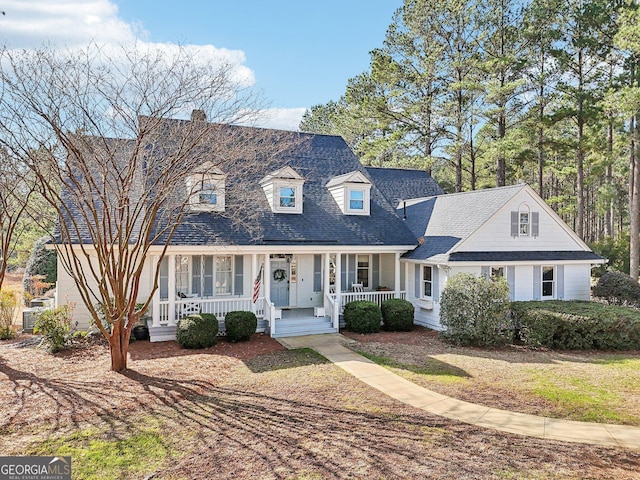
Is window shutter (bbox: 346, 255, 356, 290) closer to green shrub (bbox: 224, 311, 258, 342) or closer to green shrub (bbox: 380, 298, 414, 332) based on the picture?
green shrub (bbox: 380, 298, 414, 332)

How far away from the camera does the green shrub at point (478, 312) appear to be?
13219mm

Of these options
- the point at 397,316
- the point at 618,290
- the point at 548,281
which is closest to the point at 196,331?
the point at 397,316

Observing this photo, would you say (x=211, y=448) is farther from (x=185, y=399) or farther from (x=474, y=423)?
(x=474, y=423)

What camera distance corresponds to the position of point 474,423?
295 inches

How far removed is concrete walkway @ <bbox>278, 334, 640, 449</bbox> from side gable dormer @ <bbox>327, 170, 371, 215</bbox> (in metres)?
8.38

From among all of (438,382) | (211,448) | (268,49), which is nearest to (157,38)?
(268,49)

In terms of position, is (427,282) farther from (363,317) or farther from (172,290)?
(172,290)

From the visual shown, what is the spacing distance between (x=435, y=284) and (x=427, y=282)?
1.92ft

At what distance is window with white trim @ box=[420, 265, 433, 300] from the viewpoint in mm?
16562

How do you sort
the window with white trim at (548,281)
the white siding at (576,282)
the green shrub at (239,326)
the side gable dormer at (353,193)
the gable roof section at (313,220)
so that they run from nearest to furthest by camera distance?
the green shrub at (239,326) → the gable roof section at (313,220) → the window with white trim at (548,281) → the white siding at (576,282) → the side gable dormer at (353,193)

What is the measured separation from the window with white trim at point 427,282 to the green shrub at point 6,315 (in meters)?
14.7

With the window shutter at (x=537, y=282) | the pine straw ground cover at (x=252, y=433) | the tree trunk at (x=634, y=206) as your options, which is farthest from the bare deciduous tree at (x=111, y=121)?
the tree trunk at (x=634, y=206)

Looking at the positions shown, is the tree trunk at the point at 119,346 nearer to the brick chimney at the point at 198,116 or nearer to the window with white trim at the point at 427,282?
the brick chimney at the point at 198,116

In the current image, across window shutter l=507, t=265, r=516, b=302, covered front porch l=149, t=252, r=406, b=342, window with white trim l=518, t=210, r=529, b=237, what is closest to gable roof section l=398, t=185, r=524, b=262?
window with white trim l=518, t=210, r=529, b=237
